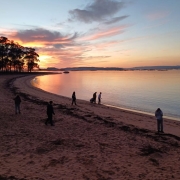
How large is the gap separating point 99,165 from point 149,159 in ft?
7.98

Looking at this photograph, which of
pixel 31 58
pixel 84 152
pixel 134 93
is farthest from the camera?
pixel 31 58

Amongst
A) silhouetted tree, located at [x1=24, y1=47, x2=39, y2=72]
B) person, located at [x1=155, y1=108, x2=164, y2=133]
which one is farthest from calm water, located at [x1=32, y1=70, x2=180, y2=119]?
silhouetted tree, located at [x1=24, y1=47, x2=39, y2=72]

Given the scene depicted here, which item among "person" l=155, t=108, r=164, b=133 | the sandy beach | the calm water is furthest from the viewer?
the calm water

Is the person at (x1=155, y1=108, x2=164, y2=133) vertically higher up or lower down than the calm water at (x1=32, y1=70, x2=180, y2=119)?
higher up

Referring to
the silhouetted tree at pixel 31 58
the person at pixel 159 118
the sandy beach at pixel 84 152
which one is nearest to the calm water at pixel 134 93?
the person at pixel 159 118

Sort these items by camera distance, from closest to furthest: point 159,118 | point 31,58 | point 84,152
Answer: point 84,152, point 159,118, point 31,58

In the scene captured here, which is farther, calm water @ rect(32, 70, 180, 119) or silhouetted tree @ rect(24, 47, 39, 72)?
silhouetted tree @ rect(24, 47, 39, 72)

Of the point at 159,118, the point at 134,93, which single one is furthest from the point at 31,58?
the point at 159,118

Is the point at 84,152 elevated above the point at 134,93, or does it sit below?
above

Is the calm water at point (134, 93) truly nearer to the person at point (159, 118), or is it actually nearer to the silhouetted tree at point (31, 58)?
the person at point (159, 118)

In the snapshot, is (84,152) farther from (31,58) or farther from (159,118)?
(31,58)

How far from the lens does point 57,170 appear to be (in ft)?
26.6

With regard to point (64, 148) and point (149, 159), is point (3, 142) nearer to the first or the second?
point (64, 148)

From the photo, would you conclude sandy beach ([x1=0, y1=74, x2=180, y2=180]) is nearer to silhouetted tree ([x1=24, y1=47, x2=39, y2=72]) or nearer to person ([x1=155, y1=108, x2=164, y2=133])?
person ([x1=155, y1=108, x2=164, y2=133])
